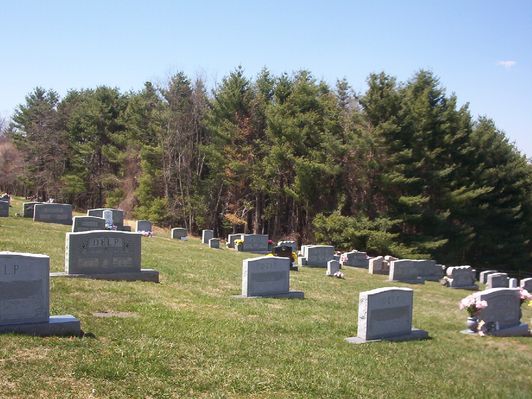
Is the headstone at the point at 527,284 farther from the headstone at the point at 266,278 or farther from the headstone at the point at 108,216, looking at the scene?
the headstone at the point at 108,216

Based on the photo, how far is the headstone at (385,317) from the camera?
9.88 m

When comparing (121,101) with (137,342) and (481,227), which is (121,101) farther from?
(137,342)

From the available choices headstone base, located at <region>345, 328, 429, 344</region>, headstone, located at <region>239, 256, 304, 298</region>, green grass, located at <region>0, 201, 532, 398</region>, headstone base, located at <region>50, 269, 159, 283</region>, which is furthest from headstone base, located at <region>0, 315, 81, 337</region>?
headstone, located at <region>239, 256, 304, 298</region>

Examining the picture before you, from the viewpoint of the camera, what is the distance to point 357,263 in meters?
27.2

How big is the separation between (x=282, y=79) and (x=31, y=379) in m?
41.7

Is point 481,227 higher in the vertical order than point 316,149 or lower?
lower

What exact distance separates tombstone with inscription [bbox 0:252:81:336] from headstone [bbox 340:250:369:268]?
2048 centimetres

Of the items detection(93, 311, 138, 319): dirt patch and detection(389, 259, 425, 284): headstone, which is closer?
detection(93, 311, 138, 319): dirt patch

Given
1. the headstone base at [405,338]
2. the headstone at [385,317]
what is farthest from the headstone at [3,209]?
the headstone base at [405,338]

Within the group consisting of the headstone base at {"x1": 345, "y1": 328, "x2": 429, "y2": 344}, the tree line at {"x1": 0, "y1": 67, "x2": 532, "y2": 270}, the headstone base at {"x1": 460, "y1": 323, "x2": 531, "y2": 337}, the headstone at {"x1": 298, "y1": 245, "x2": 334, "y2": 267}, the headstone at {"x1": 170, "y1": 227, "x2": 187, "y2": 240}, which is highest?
the tree line at {"x1": 0, "y1": 67, "x2": 532, "y2": 270}

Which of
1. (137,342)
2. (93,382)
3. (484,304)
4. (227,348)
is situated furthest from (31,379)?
(484,304)

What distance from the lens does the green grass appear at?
19.4 feet

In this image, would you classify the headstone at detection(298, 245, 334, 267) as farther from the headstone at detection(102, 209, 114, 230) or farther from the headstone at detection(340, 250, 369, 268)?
the headstone at detection(102, 209, 114, 230)

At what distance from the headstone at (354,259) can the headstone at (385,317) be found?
52.5ft
